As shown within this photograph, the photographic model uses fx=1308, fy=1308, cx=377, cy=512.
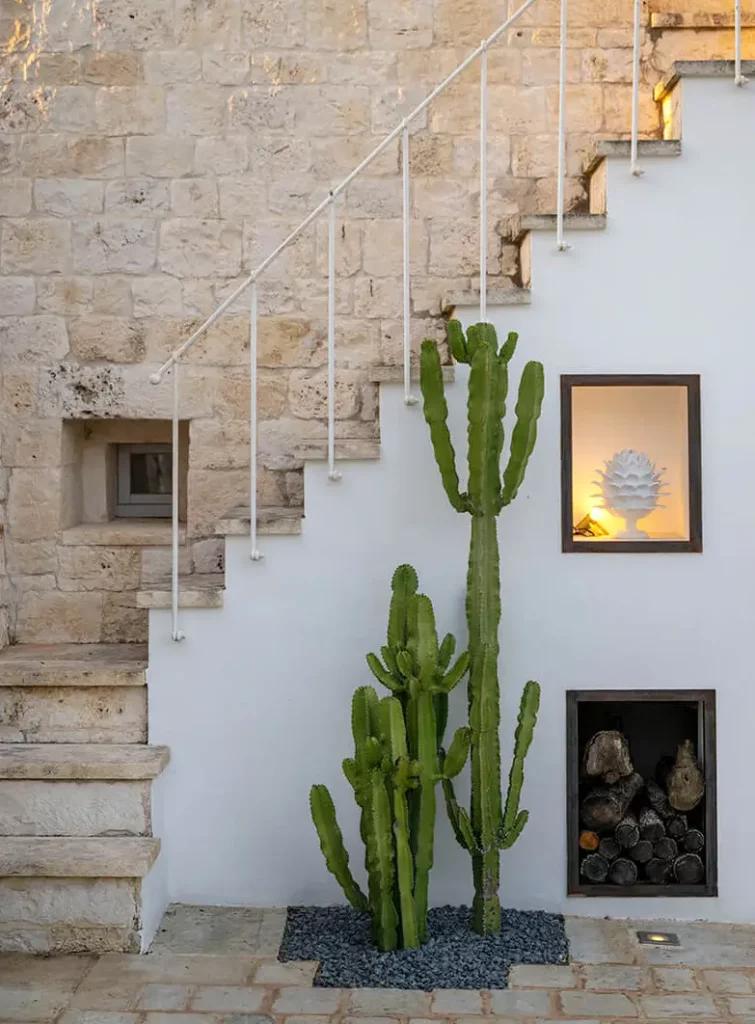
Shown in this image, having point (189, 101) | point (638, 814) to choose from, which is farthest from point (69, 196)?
point (638, 814)

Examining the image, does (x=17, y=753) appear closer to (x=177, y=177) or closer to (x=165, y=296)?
(x=165, y=296)

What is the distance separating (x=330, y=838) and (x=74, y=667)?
45.1 inches

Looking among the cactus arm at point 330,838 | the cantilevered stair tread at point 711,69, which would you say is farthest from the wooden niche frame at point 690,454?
the cactus arm at point 330,838

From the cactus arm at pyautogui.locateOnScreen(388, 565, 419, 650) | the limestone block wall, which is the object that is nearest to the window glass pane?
the limestone block wall

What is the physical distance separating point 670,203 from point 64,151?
2467mm

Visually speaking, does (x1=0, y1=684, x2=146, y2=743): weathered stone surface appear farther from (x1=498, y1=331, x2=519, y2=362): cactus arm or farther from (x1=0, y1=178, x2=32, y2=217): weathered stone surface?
(x1=0, y1=178, x2=32, y2=217): weathered stone surface

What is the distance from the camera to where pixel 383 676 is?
14.2 feet

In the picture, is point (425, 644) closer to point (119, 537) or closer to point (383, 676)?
point (383, 676)

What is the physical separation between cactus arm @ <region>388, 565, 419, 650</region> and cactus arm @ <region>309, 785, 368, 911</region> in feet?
1.79

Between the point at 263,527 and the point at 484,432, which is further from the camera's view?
the point at 263,527

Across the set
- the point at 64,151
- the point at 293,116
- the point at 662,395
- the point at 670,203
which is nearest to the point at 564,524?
the point at 662,395

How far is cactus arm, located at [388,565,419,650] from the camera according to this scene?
14.4 feet

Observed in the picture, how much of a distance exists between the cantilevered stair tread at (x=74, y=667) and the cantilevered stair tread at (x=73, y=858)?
56 centimetres

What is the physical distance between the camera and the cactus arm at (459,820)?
437 cm
